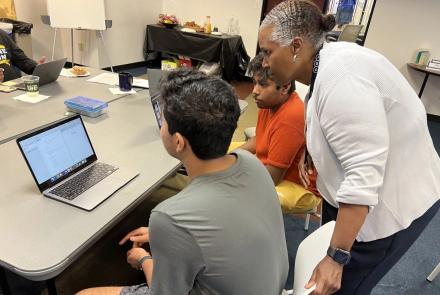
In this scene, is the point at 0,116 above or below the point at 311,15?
below

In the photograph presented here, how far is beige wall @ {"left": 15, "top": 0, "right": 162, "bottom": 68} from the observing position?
4876 mm

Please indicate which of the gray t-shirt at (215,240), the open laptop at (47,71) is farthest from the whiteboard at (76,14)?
the gray t-shirt at (215,240)

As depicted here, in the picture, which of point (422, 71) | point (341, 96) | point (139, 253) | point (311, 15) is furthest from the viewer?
point (422, 71)

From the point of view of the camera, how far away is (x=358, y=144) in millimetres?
878

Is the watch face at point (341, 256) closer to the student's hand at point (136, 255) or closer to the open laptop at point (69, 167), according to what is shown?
the student's hand at point (136, 255)

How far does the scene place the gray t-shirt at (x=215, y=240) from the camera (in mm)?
753

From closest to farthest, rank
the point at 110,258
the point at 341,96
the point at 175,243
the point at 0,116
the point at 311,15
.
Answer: the point at 175,243, the point at 341,96, the point at 311,15, the point at 0,116, the point at 110,258

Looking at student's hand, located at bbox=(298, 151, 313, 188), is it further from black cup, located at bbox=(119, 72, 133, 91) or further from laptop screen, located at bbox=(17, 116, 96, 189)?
black cup, located at bbox=(119, 72, 133, 91)

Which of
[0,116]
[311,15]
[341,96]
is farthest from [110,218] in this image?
[0,116]

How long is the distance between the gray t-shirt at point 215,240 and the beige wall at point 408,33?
4.95m

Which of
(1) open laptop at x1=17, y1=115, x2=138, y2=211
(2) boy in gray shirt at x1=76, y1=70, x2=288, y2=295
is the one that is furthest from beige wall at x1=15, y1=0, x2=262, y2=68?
Result: (2) boy in gray shirt at x1=76, y1=70, x2=288, y2=295

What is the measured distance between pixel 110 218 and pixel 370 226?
0.83 meters

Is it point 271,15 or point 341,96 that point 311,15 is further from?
point 341,96

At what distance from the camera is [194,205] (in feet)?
2.52
